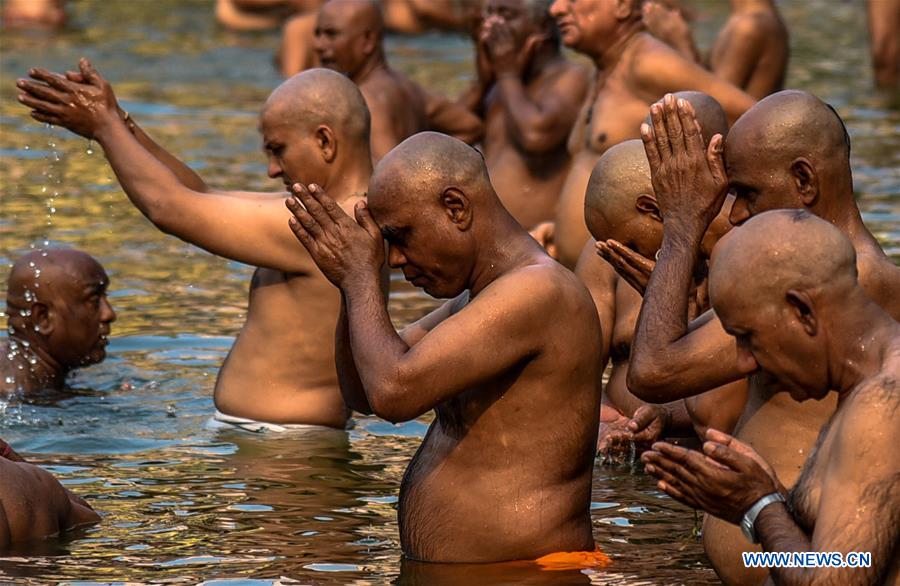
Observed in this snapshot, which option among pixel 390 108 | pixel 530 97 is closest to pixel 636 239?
pixel 390 108

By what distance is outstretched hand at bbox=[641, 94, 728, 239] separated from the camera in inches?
213

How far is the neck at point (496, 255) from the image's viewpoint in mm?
5641

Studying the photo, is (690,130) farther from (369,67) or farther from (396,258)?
(369,67)

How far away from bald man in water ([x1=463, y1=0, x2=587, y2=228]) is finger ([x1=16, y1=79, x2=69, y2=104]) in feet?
15.1

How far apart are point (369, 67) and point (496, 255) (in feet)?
20.3

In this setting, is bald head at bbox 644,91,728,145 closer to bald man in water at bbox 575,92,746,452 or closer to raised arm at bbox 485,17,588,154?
bald man in water at bbox 575,92,746,452

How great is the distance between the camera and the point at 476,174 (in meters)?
5.64

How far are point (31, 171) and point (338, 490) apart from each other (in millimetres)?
8073

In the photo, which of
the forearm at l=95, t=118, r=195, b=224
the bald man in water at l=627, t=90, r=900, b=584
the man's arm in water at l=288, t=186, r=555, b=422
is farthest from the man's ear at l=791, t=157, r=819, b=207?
the forearm at l=95, t=118, r=195, b=224

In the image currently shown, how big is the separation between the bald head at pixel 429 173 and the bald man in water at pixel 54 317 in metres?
3.95

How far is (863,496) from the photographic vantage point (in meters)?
4.34

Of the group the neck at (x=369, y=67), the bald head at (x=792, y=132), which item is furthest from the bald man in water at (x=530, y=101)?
the bald head at (x=792, y=132)

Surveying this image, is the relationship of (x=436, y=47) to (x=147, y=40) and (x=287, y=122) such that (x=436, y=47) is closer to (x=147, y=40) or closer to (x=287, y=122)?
(x=147, y=40)

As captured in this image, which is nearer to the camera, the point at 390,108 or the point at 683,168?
the point at 683,168
